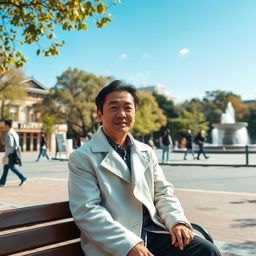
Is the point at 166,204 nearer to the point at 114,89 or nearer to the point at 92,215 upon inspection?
the point at 92,215

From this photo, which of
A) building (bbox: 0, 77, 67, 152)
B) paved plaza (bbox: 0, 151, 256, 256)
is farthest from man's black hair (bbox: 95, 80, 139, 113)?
building (bbox: 0, 77, 67, 152)

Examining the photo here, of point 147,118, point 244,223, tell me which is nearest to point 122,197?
point 244,223

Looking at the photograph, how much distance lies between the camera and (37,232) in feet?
6.95

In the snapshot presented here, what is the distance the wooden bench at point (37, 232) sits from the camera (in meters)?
1.99

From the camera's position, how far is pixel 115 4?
6199mm

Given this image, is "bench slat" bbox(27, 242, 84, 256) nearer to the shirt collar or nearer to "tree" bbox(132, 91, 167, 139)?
the shirt collar

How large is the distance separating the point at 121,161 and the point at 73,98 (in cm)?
5096

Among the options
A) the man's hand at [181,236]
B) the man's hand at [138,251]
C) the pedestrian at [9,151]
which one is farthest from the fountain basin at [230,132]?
the man's hand at [138,251]

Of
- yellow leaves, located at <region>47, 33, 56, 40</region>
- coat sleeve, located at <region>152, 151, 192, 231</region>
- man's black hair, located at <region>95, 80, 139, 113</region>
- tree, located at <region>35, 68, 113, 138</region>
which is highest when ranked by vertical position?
tree, located at <region>35, 68, 113, 138</region>

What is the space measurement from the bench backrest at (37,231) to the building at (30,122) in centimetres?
5257

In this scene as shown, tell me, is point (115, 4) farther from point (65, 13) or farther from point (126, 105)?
point (126, 105)

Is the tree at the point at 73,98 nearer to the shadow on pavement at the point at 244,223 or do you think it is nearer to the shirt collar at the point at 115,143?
the shadow on pavement at the point at 244,223

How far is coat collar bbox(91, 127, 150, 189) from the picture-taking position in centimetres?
233

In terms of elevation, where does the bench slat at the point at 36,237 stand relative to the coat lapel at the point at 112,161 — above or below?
below
